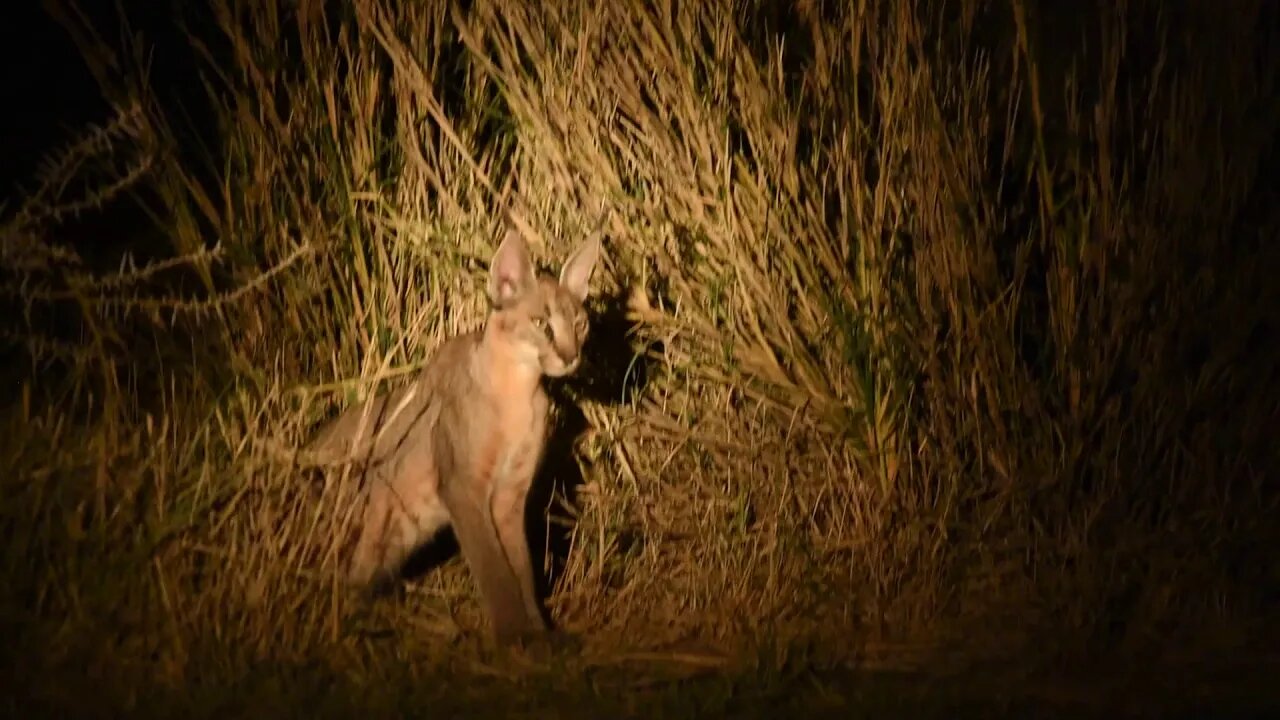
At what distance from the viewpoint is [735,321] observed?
6.17 m

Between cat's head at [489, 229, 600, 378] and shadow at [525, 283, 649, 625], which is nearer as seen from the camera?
cat's head at [489, 229, 600, 378]

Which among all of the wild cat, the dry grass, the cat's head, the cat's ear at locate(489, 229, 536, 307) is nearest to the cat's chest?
the wild cat

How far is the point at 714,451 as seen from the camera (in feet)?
20.4

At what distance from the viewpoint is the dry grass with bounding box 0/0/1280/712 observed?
5.45 meters

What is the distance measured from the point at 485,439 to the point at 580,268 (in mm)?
803

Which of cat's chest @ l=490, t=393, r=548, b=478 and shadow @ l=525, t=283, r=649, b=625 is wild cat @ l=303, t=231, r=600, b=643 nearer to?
cat's chest @ l=490, t=393, r=548, b=478

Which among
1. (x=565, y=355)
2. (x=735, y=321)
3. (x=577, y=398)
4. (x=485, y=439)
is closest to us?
(x=565, y=355)

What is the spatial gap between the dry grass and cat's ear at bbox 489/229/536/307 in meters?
0.79

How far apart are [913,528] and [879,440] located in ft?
1.29

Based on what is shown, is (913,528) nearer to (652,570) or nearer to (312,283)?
(652,570)

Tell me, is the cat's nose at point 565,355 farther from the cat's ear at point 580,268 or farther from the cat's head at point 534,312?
the cat's ear at point 580,268

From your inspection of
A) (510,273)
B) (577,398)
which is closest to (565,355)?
(510,273)

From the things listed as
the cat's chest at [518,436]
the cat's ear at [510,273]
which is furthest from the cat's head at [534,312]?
the cat's chest at [518,436]

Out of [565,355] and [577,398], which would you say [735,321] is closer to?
[577,398]
